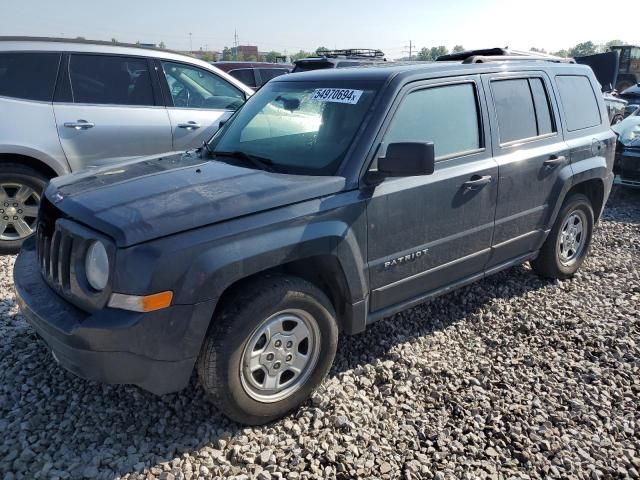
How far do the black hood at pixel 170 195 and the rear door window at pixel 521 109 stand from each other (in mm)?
1610

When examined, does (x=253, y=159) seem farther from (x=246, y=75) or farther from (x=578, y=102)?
(x=246, y=75)

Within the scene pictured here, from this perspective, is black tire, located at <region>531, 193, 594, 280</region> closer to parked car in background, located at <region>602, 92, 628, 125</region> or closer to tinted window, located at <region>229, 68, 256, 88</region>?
tinted window, located at <region>229, 68, 256, 88</region>

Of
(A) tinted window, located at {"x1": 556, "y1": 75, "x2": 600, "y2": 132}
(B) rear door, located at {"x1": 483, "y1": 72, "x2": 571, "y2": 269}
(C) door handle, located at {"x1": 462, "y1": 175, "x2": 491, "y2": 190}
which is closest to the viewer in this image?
(C) door handle, located at {"x1": 462, "y1": 175, "x2": 491, "y2": 190}

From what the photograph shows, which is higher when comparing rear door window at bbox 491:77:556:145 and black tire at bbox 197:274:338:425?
rear door window at bbox 491:77:556:145

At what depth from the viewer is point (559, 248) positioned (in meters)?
4.68

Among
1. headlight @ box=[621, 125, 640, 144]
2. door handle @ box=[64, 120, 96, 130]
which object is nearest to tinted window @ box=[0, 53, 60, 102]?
door handle @ box=[64, 120, 96, 130]

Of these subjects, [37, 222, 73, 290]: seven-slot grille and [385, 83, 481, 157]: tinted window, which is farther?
[385, 83, 481, 157]: tinted window

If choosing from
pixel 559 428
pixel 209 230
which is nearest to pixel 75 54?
pixel 209 230

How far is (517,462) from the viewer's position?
2.65 m

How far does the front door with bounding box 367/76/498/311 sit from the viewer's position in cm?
312

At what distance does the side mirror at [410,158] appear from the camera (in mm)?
2768

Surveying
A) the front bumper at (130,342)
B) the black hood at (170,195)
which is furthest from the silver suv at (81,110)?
the front bumper at (130,342)

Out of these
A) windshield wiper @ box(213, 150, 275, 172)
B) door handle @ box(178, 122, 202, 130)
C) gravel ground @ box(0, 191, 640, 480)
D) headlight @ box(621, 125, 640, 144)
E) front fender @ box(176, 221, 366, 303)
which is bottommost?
gravel ground @ box(0, 191, 640, 480)

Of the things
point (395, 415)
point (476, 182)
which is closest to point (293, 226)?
point (395, 415)
